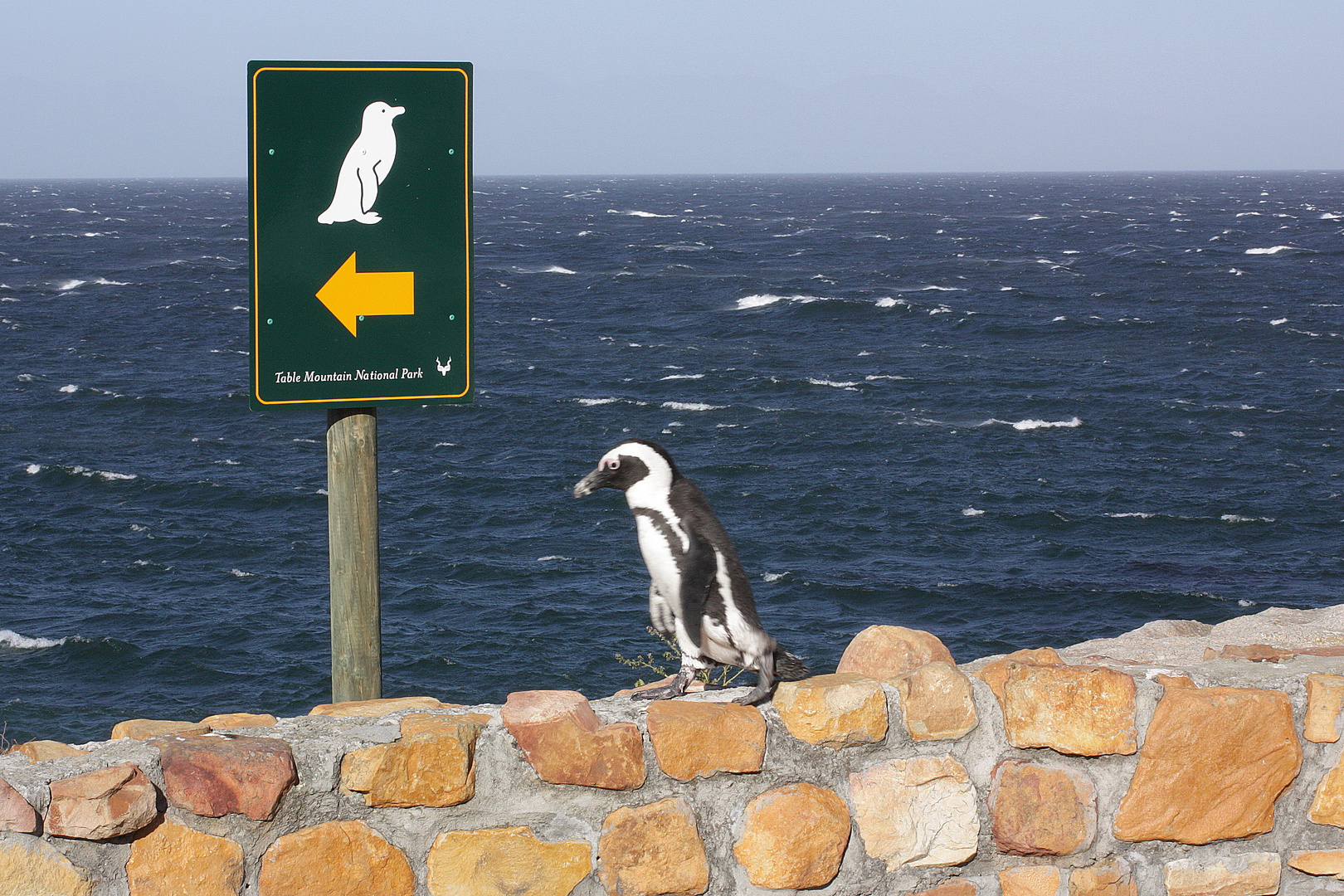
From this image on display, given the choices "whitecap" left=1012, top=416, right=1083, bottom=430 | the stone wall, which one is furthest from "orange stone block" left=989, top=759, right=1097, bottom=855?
"whitecap" left=1012, top=416, right=1083, bottom=430

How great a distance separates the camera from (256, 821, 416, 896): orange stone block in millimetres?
3305

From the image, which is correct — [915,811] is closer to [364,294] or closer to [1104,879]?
[1104,879]

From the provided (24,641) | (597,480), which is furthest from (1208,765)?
(24,641)

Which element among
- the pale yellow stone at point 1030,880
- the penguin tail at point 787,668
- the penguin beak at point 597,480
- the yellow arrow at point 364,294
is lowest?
the pale yellow stone at point 1030,880

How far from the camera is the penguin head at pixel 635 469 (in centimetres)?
411

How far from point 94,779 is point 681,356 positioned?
5391 cm

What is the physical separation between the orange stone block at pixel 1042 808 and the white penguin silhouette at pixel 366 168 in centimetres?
249

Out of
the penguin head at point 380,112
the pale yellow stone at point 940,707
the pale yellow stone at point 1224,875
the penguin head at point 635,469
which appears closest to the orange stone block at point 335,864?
the penguin head at point 635,469

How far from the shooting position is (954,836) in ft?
12.2

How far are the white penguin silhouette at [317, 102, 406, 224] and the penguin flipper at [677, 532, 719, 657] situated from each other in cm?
140

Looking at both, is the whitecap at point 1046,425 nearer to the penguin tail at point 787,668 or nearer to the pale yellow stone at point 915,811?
the penguin tail at point 787,668

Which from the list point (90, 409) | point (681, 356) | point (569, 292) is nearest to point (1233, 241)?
point (569, 292)

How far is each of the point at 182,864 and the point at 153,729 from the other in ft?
1.86

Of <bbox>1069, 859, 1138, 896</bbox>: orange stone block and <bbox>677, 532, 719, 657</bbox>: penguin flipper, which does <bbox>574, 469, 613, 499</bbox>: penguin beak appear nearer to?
<bbox>677, 532, 719, 657</bbox>: penguin flipper
